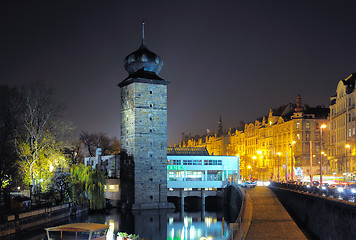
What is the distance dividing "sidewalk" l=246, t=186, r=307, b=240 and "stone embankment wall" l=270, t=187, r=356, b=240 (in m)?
2.01

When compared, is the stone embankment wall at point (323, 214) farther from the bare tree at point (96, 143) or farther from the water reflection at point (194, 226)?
the bare tree at point (96, 143)

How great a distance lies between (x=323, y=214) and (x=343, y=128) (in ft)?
199

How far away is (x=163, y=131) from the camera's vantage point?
75062 mm

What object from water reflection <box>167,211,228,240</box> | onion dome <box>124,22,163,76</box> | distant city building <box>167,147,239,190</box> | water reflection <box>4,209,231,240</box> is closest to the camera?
water reflection <box>4,209,231,240</box>

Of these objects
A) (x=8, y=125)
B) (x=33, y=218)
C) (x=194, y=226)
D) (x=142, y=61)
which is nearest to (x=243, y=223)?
(x=194, y=226)

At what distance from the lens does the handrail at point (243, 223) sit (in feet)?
100

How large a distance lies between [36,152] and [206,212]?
3023cm

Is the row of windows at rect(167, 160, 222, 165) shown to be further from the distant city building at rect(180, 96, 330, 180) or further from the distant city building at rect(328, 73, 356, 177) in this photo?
the distant city building at rect(328, 73, 356, 177)

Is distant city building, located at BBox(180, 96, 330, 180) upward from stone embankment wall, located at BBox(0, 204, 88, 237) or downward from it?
upward

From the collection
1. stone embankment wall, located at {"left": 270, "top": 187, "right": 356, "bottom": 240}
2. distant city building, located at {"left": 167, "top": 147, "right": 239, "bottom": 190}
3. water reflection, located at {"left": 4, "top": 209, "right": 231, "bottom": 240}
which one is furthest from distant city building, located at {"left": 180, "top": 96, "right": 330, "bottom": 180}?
stone embankment wall, located at {"left": 270, "top": 187, "right": 356, "bottom": 240}

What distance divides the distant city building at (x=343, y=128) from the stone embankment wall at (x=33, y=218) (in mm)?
49069

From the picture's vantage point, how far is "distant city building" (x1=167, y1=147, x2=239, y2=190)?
81688 millimetres

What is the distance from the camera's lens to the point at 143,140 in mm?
73312

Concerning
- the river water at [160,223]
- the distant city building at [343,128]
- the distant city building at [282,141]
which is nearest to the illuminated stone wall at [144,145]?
the river water at [160,223]
